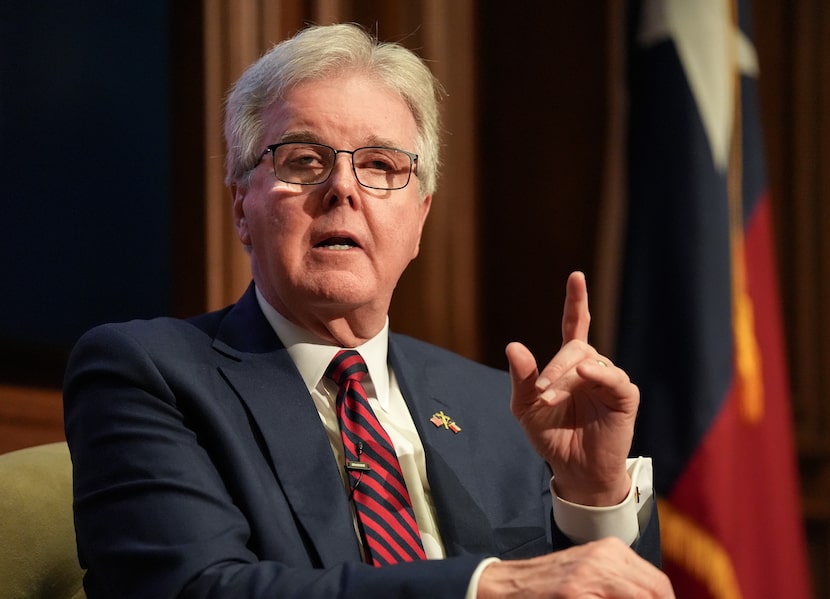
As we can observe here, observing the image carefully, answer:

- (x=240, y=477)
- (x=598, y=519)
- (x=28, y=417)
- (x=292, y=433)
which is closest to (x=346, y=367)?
(x=292, y=433)

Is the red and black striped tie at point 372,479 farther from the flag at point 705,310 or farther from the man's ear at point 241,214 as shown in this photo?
the flag at point 705,310

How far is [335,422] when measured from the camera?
1.66 meters

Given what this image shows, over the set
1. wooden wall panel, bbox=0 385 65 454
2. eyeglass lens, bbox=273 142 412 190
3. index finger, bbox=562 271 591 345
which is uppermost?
eyeglass lens, bbox=273 142 412 190

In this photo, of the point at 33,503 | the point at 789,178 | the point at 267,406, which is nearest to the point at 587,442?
the point at 267,406

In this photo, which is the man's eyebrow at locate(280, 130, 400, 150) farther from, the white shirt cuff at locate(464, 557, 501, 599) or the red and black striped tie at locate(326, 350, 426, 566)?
the white shirt cuff at locate(464, 557, 501, 599)

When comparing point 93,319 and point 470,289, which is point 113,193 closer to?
point 93,319

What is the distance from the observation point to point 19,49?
2.23 metres

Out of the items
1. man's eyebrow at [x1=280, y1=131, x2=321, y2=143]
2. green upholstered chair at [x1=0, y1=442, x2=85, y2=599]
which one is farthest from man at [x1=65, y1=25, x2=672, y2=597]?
green upholstered chair at [x1=0, y1=442, x2=85, y2=599]

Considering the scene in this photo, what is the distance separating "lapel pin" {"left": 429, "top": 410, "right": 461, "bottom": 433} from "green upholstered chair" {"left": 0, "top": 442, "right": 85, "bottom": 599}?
65 centimetres

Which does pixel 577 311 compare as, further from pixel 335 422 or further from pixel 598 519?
pixel 335 422

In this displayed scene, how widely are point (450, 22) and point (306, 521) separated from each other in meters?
2.09

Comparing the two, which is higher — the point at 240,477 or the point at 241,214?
the point at 241,214

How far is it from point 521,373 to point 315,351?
40 cm

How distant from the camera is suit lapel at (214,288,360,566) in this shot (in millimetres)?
1491
